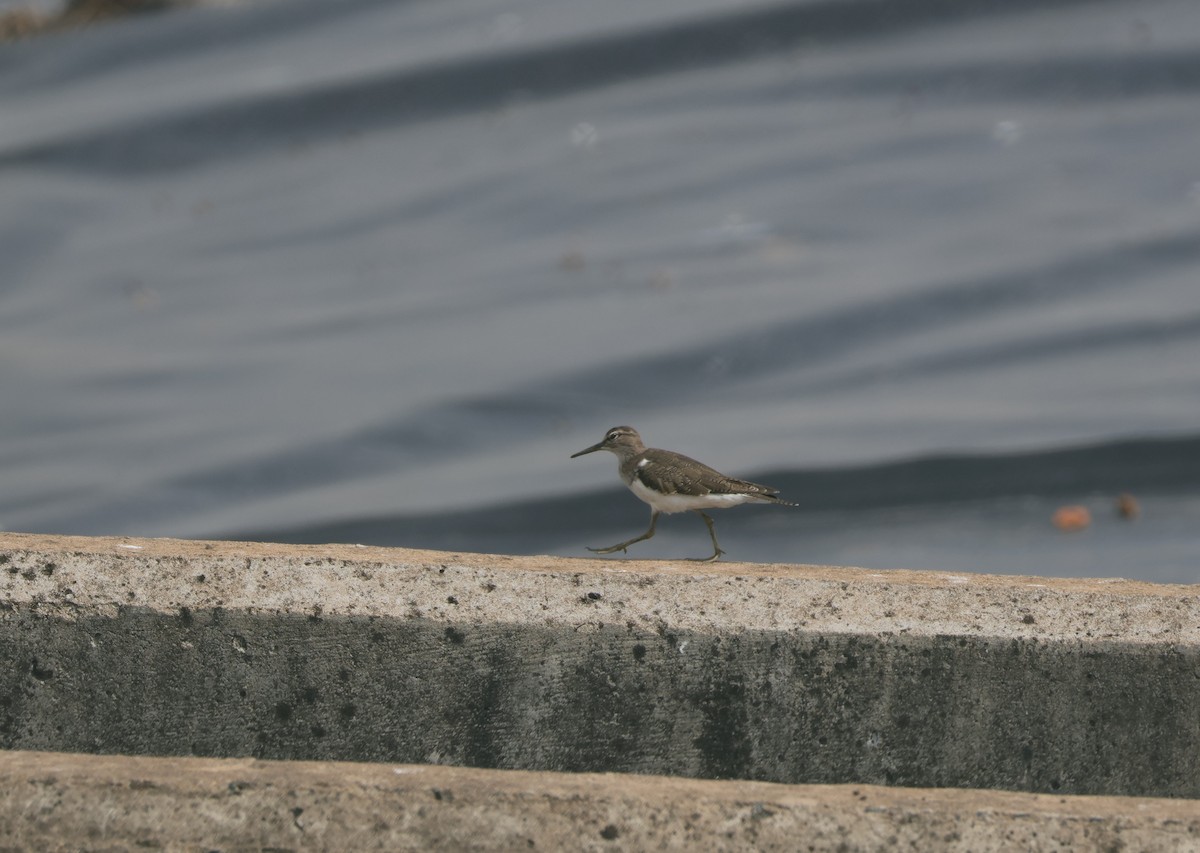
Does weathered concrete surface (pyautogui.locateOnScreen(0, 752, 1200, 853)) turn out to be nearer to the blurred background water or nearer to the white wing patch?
the white wing patch

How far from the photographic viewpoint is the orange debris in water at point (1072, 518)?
25.2 ft

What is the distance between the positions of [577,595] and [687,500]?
56.6 inches

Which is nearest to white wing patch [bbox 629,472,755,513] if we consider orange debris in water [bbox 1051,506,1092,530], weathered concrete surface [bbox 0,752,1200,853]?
weathered concrete surface [bbox 0,752,1200,853]

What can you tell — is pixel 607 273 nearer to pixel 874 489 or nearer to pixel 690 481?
pixel 874 489

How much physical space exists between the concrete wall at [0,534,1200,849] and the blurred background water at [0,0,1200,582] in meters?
3.80

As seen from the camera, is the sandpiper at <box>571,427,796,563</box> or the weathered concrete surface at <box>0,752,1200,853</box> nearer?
the weathered concrete surface at <box>0,752,1200,853</box>

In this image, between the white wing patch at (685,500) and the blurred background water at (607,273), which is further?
the blurred background water at (607,273)

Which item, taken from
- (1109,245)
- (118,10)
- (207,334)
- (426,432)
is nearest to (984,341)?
(1109,245)

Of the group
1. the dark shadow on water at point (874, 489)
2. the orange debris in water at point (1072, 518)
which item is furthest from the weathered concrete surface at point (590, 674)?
the dark shadow on water at point (874, 489)

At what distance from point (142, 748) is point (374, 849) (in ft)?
3.37

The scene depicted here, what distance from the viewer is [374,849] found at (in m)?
3.01

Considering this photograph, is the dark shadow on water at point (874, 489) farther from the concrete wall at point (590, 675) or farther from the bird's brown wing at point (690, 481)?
the concrete wall at point (590, 675)

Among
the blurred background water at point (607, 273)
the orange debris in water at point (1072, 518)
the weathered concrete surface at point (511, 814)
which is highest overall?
the blurred background water at point (607, 273)

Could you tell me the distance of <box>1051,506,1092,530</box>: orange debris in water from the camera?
25.2 feet
